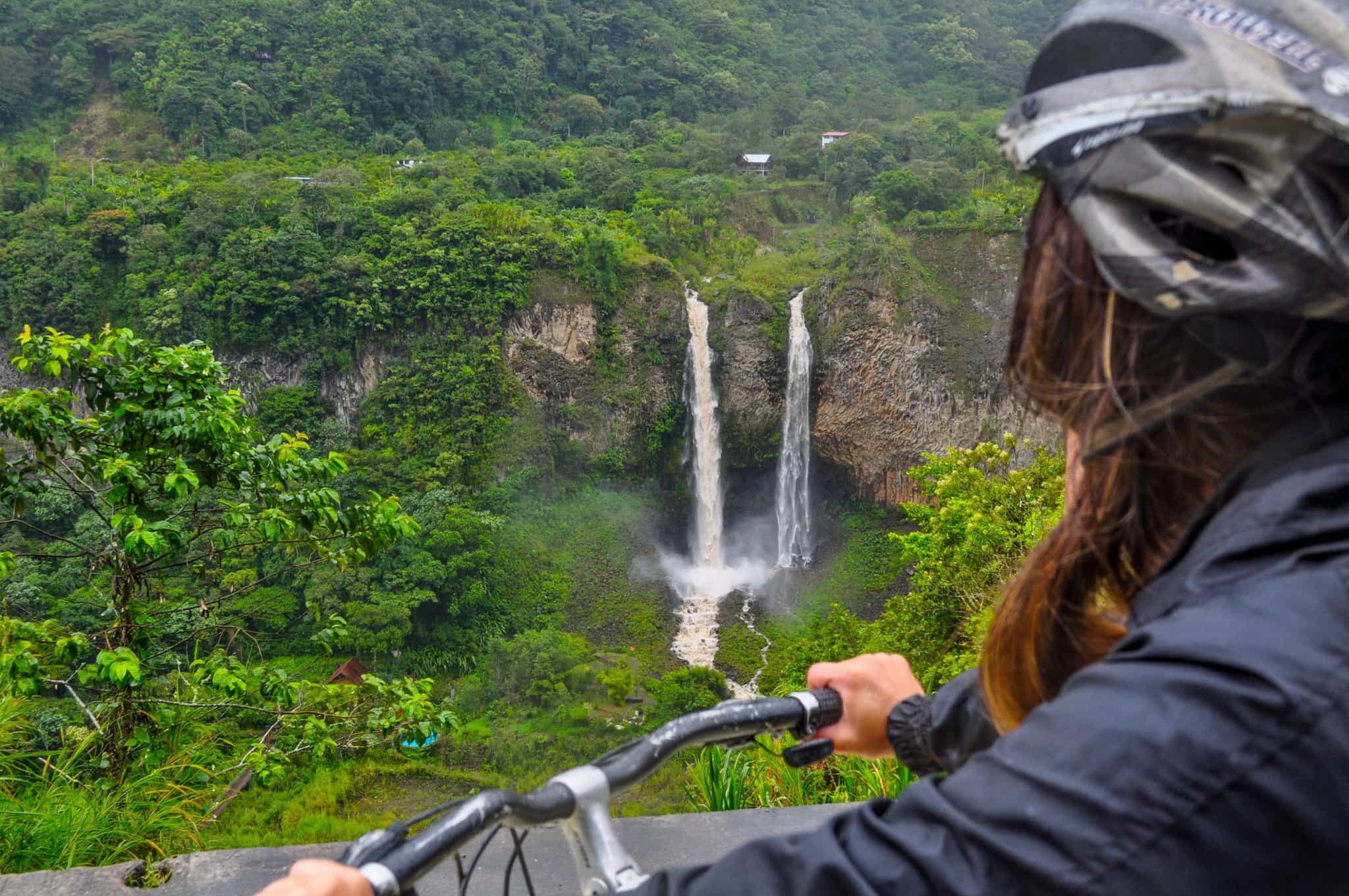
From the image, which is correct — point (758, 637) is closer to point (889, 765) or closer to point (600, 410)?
point (600, 410)

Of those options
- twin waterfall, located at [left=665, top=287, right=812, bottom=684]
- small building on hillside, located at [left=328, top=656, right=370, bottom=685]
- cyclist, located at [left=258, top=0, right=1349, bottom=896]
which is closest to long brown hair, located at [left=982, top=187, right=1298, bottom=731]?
cyclist, located at [left=258, top=0, right=1349, bottom=896]

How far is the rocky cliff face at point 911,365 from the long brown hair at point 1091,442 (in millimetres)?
22536

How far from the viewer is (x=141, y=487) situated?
311 cm

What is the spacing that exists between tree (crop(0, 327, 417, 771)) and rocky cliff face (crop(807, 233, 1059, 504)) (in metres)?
20.2

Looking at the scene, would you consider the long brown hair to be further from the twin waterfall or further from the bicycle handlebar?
the twin waterfall

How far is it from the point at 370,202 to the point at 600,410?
28.2 feet

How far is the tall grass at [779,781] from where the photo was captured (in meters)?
3.01

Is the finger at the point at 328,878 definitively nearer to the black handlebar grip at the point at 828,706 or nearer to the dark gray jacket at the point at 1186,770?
the dark gray jacket at the point at 1186,770

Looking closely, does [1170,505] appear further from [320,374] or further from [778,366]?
[320,374]

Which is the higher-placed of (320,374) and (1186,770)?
(1186,770)

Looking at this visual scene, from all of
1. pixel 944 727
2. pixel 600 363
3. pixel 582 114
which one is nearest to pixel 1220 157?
pixel 944 727

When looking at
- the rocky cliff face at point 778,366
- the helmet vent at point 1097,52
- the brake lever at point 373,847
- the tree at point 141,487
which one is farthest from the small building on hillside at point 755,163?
the brake lever at point 373,847

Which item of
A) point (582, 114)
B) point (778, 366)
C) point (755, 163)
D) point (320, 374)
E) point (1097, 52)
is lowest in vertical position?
point (320, 374)

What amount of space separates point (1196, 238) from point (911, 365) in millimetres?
23124
